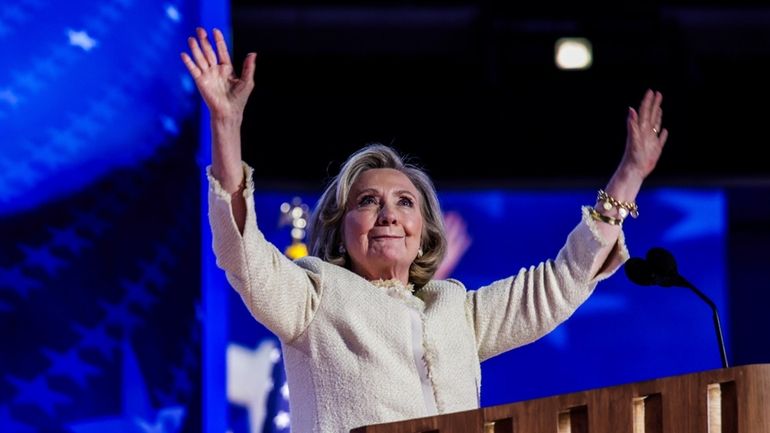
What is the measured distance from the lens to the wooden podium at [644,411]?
1803 millimetres

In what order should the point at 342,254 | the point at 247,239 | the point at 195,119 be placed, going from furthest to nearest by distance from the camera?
the point at 195,119, the point at 342,254, the point at 247,239

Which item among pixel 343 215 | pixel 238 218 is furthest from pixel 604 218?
pixel 238 218

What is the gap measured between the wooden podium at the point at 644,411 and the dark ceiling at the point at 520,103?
399 centimetres

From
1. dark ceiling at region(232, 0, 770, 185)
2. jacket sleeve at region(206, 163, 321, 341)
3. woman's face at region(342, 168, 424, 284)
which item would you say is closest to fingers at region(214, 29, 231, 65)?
jacket sleeve at region(206, 163, 321, 341)

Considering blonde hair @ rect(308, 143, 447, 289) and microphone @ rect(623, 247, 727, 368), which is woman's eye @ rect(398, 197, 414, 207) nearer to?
blonde hair @ rect(308, 143, 447, 289)

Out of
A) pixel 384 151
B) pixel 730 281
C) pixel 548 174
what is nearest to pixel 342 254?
pixel 384 151

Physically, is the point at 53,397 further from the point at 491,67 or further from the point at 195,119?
the point at 491,67

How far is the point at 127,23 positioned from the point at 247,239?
79 cm

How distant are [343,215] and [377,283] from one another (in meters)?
0.15

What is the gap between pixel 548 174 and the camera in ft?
19.7

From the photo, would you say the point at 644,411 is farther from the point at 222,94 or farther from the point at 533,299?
the point at 222,94

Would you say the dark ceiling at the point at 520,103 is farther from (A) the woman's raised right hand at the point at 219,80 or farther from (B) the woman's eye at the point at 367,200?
(A) the woman's raised right hand at the point at 219,80

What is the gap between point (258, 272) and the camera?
2180 mm

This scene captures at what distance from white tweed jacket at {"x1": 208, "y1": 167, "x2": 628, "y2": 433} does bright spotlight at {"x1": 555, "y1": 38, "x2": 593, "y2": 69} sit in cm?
372
